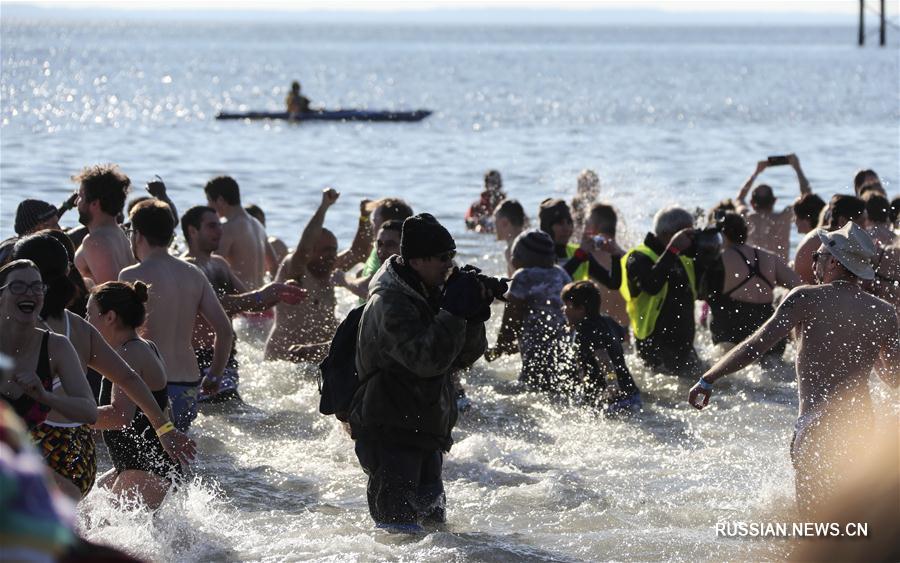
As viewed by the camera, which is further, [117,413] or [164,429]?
[117,413]

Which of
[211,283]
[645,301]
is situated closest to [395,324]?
[211,283]

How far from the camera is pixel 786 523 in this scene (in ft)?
21.1

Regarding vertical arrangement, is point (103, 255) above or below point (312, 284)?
above

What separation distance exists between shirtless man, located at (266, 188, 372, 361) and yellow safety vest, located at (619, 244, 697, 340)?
6.60 ft

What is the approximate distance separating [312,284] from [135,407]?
3.58 m

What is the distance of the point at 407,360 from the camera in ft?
18.0

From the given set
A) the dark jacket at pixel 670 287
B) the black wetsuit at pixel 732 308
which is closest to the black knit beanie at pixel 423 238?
the dark jacket at pixel 670 287

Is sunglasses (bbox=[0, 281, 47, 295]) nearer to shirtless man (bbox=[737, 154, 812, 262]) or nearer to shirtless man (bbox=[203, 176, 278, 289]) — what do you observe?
shirtless man (bbox=[203, 176, 278, 289])

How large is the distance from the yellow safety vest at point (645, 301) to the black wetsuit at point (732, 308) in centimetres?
18

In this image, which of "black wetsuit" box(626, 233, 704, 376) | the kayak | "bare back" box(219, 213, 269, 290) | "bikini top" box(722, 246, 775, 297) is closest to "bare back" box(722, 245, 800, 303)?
Result: "bikini top" box(722, 246, 775, 297)

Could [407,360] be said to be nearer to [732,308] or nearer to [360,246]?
[360,246]

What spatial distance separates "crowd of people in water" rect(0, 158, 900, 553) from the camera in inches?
211

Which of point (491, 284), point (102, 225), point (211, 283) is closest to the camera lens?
point (491, 284)

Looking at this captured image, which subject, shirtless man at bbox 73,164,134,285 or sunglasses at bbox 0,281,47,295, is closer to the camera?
sunglasses at bbox 0,281,47,295
